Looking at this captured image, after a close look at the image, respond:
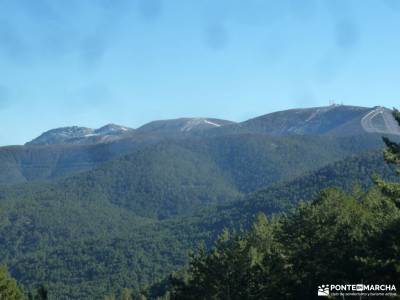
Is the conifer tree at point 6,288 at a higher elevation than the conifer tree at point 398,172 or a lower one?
lower

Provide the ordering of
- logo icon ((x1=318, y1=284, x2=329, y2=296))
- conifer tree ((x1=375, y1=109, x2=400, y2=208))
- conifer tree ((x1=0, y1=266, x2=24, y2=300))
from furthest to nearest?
conifer tree ((x1=0, y1=266, x2=24, y2=300))
logo icon ((x1=318, y1=284, x2=329, y2=296))
conifer tree ((x1=375, y1=109, x2=400, y2=208))

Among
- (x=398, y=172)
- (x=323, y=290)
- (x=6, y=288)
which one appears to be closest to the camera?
(x=398, y=172)

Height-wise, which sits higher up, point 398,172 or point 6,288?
point 398,172

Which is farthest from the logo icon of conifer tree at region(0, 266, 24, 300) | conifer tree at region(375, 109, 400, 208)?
conifer tree at region(0, 266, 24, 300)

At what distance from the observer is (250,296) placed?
171 ft

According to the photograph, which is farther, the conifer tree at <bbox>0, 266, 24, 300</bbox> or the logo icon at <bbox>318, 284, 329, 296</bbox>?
the conifer tree at <bbox>0, 266, 24, 300</bbox>

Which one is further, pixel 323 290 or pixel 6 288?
pixel 6 288

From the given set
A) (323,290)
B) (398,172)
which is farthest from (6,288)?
(398,172)

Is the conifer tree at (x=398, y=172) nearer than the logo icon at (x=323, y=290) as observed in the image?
Yes

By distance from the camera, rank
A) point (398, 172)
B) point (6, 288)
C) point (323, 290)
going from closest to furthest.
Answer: point (398, 172), point (323, 290), point (6, 288)

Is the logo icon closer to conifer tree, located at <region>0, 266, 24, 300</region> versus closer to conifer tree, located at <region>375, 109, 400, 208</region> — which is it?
conifer tree, located at <region>375, 109, 400, 208</region>

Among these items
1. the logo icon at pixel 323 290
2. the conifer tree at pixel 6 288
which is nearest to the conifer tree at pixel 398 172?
the logo icon at pixel 323 290

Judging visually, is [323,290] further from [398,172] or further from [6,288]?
[6,288]

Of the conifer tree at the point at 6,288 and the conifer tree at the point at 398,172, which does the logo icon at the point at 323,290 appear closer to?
the conifer tree at the point at 398,172
